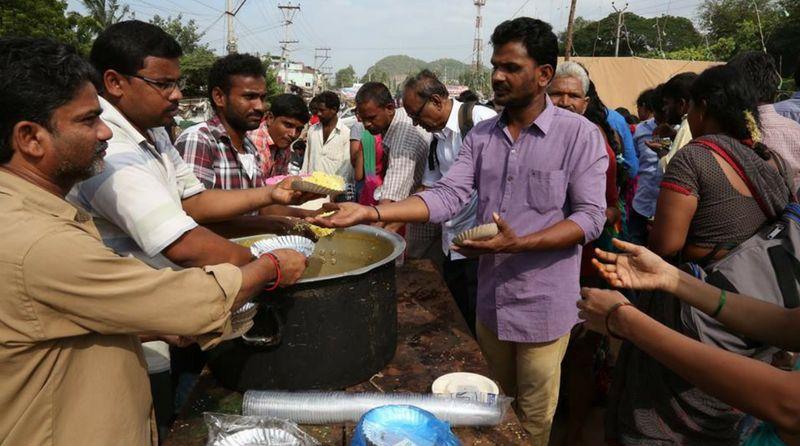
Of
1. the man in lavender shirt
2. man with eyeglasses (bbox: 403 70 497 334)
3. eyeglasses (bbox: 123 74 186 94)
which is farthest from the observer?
man with eyeglasses (bbox: 403 70 497 334)

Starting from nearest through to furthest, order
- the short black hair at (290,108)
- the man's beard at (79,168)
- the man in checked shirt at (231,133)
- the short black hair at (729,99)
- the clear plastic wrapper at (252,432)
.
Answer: the man's beard at (79,168), the clear plastic wrapper at (252,432), the short black hair at (729,99), the man in checked shirt at (231,133), the short black hair at (290,108)

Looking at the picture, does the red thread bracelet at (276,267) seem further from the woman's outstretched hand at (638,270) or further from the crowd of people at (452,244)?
the woman's outstretched hand at (638,270)

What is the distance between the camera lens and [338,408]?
1705mm

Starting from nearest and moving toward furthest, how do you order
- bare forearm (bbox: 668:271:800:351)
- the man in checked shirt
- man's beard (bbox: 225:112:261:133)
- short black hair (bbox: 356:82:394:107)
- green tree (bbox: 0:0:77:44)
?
bare forearm (bbox: 668:271:800:351) → the man in checked shirt → man's beard (bbox: 225:112:261:133) → short black hair (bbox: 356:82:394:107) → green tree (bbox: 0:0:77:44)

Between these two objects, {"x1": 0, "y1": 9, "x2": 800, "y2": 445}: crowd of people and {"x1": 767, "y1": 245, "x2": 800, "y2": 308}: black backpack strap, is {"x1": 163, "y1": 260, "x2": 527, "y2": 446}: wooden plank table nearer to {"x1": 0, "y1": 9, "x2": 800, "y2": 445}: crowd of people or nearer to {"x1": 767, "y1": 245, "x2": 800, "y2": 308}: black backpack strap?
{"x1": 0, "y1": 9, "x2": 800, "y2": 445}: crowd of people

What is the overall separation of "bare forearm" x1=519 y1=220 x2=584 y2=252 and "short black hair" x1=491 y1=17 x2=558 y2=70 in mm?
810

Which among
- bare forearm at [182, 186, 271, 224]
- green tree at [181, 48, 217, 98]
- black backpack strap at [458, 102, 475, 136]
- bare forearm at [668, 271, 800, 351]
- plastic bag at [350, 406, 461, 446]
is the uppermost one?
green tree at [181, 48, 217, 98]

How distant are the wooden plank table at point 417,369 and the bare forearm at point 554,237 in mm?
530

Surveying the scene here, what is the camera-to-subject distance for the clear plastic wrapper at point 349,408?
1692 millimetres

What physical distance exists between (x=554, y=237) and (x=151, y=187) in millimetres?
1635

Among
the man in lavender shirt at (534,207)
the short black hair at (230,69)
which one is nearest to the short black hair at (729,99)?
the man in lavender shirt at (534,207)

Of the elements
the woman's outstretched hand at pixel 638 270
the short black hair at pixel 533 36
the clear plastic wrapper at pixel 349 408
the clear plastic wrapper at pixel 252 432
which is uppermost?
the short black hair at pixel 533 36

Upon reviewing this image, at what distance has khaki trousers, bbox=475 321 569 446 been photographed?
242 centimetres

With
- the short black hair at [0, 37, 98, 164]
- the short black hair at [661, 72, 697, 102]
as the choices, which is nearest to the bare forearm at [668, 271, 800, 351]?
the short black hair at [0, 37, 98, 164]
